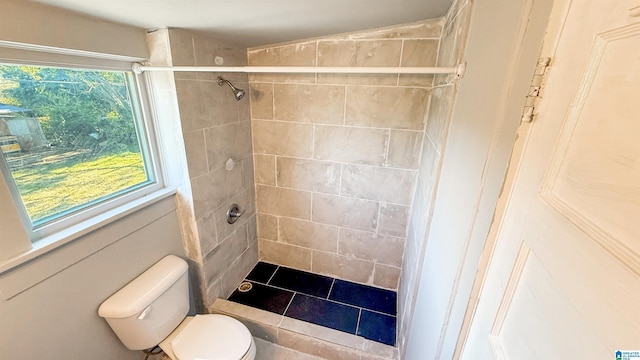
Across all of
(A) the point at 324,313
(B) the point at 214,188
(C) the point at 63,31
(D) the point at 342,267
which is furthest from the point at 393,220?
(C) the point at 63,31

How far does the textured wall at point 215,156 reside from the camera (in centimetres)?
143

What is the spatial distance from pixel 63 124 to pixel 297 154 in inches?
51.2

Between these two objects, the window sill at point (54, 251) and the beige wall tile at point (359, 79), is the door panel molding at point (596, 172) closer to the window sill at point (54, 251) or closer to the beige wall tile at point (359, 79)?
the beige wall tile at point (359, 79)

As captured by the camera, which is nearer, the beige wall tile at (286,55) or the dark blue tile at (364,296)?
the beige wall tile at (286,55)

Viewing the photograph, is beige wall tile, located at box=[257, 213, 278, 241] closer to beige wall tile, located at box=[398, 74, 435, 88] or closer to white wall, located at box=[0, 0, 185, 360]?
Result: white wall, located at box=[0, 0, 185, 360]

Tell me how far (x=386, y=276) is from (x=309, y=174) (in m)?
1.07

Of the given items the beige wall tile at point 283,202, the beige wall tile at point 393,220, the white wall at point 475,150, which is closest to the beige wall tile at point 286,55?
the beige wall tile at point 283,202

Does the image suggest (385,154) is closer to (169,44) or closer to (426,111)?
(426,111)

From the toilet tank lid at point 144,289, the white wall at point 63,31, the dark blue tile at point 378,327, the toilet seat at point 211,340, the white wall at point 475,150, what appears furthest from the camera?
the dark blue tile at point 378,327

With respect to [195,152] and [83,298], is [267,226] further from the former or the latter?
[83,298]

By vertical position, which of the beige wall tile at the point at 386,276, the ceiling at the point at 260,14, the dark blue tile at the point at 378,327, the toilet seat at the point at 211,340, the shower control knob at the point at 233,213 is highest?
the ceiling at the point at 260,14

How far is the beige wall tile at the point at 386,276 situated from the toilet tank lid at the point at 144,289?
145 cm

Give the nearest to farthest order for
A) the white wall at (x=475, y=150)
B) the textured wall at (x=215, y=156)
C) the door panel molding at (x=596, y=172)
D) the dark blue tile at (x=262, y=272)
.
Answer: the door panel molding at (x=596, y=172), the white wall at (x=475, y=150), the textured wall at (x=215, y=156), the dark blue tile at (x=262, y=272)

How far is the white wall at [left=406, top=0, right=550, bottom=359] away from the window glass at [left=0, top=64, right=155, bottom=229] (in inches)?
64.0
